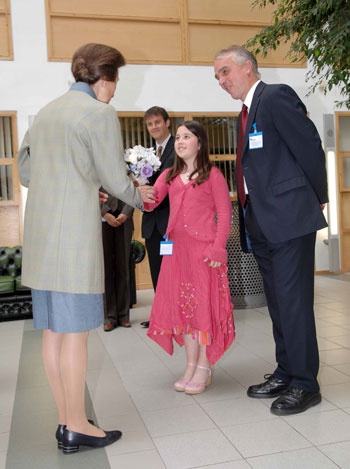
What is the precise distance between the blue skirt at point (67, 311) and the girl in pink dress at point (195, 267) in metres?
0.83

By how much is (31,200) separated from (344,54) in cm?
410

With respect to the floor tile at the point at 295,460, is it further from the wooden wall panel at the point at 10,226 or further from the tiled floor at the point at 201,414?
the wooden wall panel at the point at 10,226

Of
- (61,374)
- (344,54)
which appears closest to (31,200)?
(61,374)

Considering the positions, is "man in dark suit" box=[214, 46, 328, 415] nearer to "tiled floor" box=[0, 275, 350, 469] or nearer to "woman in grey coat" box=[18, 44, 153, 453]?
"tiled floor" box=[0, 275, 350, 469]

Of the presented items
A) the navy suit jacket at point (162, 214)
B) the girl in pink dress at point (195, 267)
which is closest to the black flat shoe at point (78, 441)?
the girl in pink dress at point (195, 267)

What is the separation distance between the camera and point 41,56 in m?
7.24

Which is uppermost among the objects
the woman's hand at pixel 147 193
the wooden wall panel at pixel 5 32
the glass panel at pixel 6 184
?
the wooden wall panel at pixel 5 32

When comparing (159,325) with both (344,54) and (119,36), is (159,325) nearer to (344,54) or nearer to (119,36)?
(344,54)

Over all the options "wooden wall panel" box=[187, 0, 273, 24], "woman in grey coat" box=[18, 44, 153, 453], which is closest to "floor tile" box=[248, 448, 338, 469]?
"woman in grey coat" box=[18, 44, 153, 453]

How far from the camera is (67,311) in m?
2.16

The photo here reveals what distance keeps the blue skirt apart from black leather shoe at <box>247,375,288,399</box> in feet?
3.66

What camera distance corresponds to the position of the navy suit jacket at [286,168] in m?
2.58

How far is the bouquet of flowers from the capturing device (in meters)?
3.12

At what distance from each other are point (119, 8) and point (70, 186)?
6.24 meters
